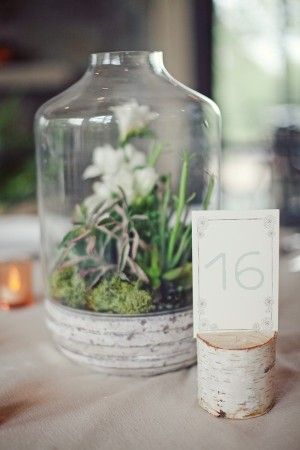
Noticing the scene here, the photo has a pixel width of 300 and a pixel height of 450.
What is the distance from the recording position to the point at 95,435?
578 millimetres

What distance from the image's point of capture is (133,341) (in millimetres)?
696

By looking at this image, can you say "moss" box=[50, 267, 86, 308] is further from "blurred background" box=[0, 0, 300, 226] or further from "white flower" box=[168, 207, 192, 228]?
"blurred background" box=[0, 0, 300, 226]

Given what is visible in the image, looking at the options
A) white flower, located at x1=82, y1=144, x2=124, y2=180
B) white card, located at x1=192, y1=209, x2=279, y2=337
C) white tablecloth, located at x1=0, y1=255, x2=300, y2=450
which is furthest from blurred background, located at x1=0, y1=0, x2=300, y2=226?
white card, located at x1=192, y1=209, x2=279, y2=337

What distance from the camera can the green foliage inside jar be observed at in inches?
28.5

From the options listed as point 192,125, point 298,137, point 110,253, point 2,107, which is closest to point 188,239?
point 110,253

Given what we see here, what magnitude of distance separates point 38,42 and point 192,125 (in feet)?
8.42

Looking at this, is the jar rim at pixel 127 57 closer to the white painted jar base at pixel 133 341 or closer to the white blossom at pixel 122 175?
the white blossom at pixel 122 175

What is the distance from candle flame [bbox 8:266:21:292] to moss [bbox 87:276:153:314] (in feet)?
0.99

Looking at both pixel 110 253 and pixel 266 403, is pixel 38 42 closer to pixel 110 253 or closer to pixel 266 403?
pixel 110 253

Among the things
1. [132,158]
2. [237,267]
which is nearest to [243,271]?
[237,267]

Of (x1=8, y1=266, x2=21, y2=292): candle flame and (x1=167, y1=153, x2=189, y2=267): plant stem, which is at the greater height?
(x1=167, y1=153, x2=189, y2=267): plant stem

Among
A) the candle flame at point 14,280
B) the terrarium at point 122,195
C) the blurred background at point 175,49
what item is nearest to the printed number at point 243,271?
the terrarium at point 122,195

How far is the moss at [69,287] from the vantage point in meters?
0.74

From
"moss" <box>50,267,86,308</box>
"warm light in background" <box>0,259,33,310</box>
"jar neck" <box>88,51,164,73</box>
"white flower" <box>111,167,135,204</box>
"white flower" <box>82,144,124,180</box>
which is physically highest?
"jar neck" <box>88,51,164,73</box>
